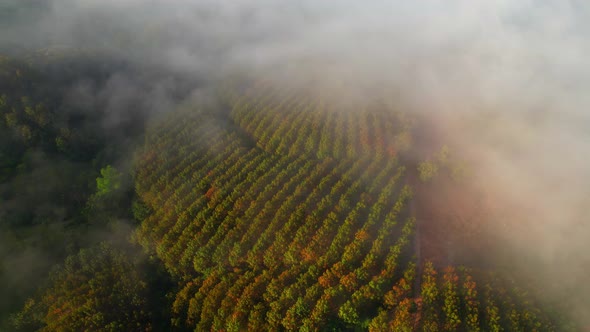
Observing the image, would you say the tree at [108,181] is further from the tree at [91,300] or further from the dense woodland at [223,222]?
the tree at [91,300]

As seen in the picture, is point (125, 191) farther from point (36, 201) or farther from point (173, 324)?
point (173, 324)

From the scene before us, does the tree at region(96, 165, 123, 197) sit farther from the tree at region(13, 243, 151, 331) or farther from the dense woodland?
the tree at region(13, 243, 151, 331)

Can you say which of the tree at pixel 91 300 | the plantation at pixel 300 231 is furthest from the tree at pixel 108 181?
the tree at pixel 91 300

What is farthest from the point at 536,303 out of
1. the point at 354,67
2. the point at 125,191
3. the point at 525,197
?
the point at 354,67

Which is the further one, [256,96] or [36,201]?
[256,96]

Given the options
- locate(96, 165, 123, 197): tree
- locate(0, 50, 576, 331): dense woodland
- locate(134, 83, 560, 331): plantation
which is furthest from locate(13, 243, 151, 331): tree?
locate(96, 165, 123, 197): tree

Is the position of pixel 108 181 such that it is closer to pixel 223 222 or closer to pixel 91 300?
pixel 91 300
